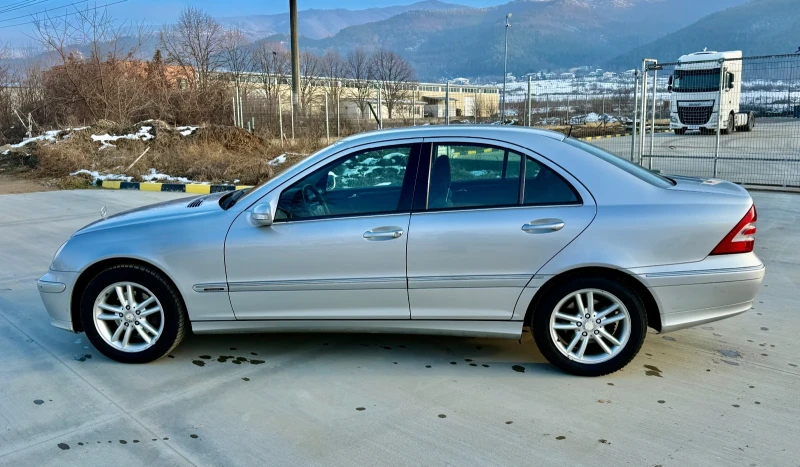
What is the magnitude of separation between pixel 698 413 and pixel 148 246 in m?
3.54

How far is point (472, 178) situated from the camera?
4508 mm

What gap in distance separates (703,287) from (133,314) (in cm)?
371

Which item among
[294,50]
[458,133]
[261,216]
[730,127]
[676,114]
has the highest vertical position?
[294,50]

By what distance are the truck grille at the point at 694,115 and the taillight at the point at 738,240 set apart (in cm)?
1342

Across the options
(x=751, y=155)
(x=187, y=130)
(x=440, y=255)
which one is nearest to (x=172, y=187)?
(x=187, y=130)

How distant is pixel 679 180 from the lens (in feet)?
15.5

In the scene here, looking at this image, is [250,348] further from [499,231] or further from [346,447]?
[499,231]

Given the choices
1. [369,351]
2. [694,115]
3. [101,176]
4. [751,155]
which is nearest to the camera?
[369,351]

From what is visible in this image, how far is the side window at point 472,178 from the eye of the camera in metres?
4.14

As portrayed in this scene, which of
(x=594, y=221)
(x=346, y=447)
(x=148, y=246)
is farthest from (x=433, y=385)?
(x=148, y=246)

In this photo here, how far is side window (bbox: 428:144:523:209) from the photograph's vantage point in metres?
4.14

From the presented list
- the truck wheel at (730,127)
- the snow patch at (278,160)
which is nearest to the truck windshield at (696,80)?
the truck wheel at (730,127)

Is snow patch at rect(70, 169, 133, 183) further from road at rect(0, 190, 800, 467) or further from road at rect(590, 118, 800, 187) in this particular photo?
road at rect(590, 118, 800, 187)

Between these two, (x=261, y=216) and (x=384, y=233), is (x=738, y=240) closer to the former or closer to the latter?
(x=384, y=233)
